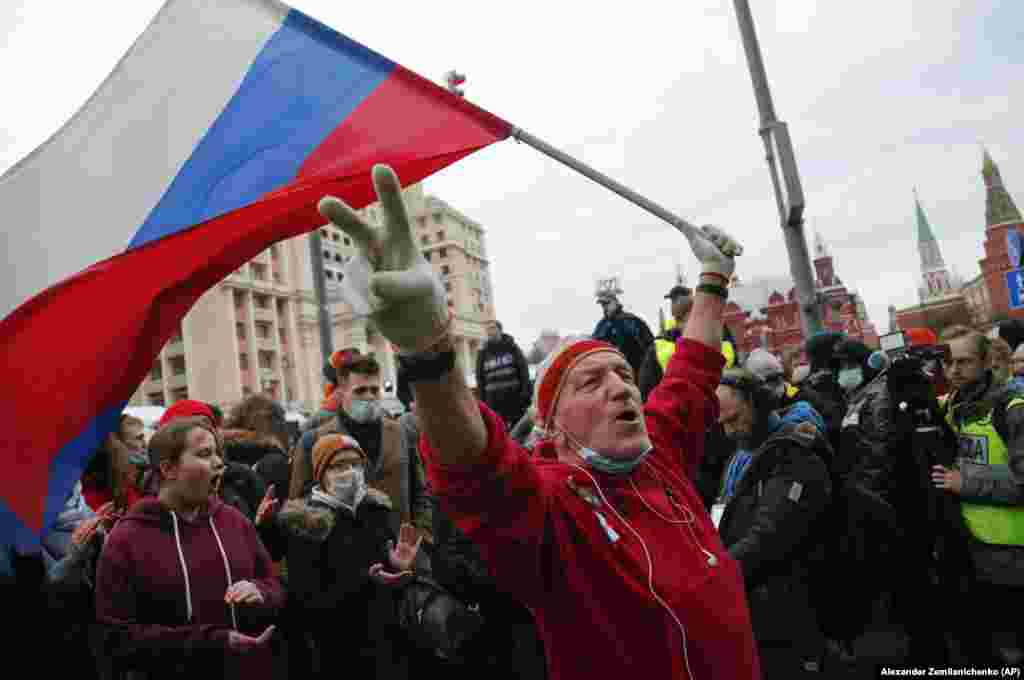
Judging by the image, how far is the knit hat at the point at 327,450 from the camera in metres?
3.88

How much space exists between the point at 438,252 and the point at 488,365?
8544cm

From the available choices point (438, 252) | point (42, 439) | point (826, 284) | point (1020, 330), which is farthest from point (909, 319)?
point (42, 439)

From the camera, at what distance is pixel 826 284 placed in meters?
85.4

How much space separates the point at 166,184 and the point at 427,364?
2.00 m

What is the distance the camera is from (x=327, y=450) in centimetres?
390

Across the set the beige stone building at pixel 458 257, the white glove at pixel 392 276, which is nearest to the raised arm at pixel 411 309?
the white glove at pixel 392 276

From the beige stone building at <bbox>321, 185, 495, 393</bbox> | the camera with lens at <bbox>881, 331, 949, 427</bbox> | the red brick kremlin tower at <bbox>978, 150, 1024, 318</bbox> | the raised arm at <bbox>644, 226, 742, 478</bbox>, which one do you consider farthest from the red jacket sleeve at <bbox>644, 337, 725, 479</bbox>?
the red brick kremlin tower at <bbox>978, 150, 1024, 318</bbox>

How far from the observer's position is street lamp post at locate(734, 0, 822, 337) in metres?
6.63

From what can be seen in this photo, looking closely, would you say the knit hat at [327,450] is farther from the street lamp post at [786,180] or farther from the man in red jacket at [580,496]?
the street lamp post at [786,180]

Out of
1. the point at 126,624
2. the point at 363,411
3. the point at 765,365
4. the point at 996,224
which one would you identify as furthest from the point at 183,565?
the point at 996,224

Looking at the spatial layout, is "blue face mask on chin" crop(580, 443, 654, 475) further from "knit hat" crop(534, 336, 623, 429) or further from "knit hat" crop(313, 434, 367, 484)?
"knit hat" crop(313, 434, 367, 484)

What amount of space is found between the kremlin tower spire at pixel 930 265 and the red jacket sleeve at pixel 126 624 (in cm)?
11896

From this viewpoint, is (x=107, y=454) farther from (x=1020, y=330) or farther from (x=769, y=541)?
(x=1020, y=330)

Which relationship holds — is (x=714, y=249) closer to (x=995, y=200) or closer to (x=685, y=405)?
(x=685, y=405)
